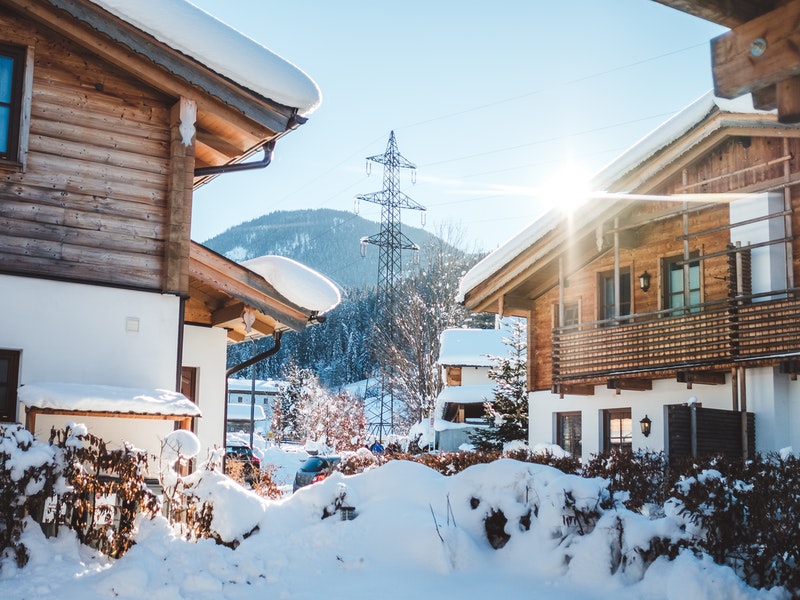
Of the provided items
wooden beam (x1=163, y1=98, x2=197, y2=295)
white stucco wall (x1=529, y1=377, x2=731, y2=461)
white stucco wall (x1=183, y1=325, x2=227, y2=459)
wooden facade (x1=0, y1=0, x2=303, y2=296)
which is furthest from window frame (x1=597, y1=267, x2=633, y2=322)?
wooden beam (x1=163, y1=98, x2=197, y2=295)

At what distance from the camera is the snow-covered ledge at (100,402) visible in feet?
31.8

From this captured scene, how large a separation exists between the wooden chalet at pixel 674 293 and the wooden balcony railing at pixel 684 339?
0.11ft

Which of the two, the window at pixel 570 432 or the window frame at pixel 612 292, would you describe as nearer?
the window frame at pixel 612 292

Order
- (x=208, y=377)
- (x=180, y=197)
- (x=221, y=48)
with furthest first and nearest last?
(x=208, y=377), (x=180, y=197), (x=221, y=48)

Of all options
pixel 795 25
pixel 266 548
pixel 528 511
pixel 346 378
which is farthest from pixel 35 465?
pixel 346 378

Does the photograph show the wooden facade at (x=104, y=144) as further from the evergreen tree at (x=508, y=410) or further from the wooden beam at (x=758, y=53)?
the evergreen tree at (x=508, y=410)

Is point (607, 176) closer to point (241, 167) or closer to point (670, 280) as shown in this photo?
point (670, 280)

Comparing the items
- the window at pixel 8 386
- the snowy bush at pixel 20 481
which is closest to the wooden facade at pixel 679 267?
the window at pixel 8 386

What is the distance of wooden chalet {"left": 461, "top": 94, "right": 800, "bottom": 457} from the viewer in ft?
53.4

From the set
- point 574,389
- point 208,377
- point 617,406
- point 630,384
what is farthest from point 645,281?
point 208,377

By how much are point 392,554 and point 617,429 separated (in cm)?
1279

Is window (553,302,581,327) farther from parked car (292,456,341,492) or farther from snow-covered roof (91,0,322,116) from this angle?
snow-covered roof (91,0,322,116)

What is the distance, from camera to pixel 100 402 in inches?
393

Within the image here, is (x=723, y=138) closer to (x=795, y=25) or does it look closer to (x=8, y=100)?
(x=8, y=100)
